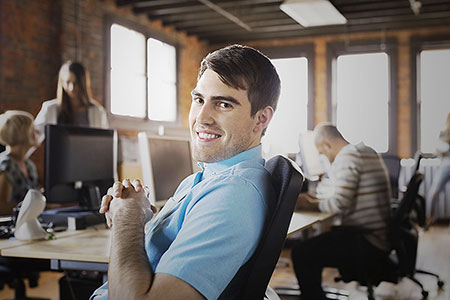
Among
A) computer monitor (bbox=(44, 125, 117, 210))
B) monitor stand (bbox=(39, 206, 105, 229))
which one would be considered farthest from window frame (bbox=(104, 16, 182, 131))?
monitor stand (bbox=(39, 206, 105, 229))

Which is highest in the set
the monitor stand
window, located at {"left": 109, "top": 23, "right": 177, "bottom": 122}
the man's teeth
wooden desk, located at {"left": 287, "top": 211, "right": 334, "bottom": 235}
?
window, located at {"left": 109, "top": 23, "right": 177, "bottom": 122}

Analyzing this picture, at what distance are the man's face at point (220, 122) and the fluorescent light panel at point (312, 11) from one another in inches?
180

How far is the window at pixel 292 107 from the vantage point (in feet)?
28.8

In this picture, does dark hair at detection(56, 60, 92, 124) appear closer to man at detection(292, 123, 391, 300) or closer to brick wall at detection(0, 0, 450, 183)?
brick wall at detection(0, 0, 450, 183)

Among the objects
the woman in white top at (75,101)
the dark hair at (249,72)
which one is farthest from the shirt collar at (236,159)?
the woman in white top at (75,101)

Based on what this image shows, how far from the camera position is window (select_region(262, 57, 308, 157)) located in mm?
8789

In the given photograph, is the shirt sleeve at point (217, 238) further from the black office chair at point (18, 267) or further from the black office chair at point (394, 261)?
the black office chair at point (394, 261)

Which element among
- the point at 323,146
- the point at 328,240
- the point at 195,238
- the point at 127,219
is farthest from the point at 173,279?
the point at 323,146

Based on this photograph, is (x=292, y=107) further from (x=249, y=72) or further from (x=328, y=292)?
(x=249, y=72)

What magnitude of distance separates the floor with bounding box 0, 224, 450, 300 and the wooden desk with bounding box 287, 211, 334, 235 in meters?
0.94

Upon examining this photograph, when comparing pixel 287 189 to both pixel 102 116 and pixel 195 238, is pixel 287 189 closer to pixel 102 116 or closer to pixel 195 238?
pixel 195 238

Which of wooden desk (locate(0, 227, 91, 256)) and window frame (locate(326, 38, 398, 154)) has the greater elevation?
window frame (locate(326, 38, 398, 154))

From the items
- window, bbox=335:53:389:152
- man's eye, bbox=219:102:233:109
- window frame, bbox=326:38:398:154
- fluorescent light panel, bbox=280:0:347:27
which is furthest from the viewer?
window, bbox=335:53:389:152

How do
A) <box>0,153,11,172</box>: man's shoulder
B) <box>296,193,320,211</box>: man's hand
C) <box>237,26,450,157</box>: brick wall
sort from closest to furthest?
<box>0,153,11,172</box>: man's shoulder, <box>296,193,320,211</box>: man's hand, <box>237,26,450,157</box>: brick wall
